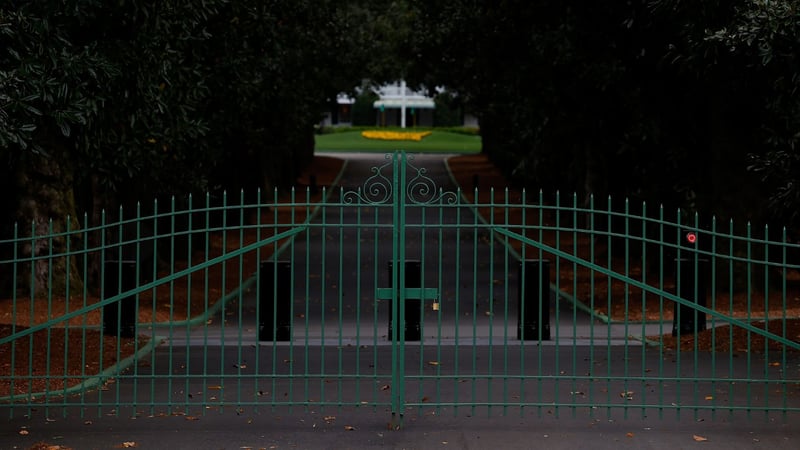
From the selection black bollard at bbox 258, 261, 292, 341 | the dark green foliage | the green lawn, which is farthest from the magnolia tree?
the green lawn

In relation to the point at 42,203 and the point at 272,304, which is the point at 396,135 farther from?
the point at 272,304

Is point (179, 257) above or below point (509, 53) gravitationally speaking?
below

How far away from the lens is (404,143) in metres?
103

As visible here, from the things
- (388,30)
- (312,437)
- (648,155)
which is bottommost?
(312,437)

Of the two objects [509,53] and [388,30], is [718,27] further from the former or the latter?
[388,30]

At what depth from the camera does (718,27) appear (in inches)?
674

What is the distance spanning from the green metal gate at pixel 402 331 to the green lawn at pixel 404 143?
66.4 m

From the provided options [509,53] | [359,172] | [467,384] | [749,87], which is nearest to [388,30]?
[359,172]

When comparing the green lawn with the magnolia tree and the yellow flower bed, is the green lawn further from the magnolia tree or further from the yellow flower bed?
the magnolia tree

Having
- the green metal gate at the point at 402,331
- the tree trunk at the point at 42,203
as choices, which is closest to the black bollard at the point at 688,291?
the green metal gate at the point at 402,331

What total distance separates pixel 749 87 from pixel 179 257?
15.2 metres

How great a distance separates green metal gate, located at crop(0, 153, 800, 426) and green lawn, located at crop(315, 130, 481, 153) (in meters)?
66.4

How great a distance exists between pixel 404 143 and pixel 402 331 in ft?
303

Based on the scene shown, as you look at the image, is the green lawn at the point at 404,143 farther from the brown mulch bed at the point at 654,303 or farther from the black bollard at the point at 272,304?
the black bollard at the point at 272,304
